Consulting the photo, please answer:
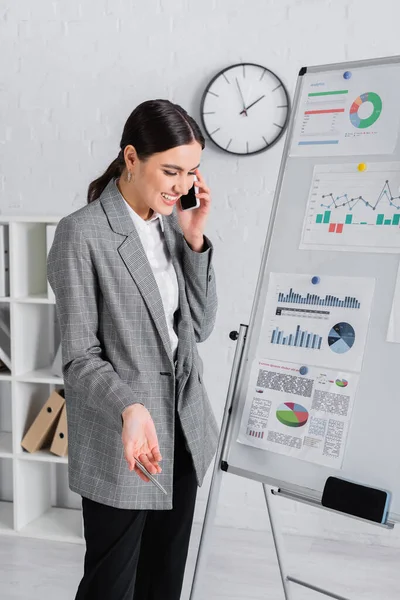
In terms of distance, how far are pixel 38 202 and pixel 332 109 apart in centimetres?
160

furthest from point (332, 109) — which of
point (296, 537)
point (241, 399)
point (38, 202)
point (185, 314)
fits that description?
point (296, 537)

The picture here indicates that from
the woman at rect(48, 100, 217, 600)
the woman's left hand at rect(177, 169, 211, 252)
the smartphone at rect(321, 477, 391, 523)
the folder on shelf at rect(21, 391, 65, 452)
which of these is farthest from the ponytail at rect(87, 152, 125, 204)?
the folder on shelf at rect(21, 391, 65, 452)

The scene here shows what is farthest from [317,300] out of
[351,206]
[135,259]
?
[135,259]

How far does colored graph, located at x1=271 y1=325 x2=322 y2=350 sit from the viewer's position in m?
1.63

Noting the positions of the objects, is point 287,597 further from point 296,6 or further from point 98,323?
point 296,6

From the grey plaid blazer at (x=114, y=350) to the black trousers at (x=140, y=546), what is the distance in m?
0.04

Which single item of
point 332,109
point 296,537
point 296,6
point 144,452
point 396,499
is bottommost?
point 296,537

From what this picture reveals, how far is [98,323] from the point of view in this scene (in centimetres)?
150

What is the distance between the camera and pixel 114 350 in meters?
1.50

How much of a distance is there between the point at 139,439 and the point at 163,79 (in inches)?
73.1

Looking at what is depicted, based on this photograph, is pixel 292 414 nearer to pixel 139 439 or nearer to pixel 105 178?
pixel 139 439

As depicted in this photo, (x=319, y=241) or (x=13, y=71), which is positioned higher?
(x=13, y=71)

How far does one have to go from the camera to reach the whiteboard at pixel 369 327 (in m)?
1.51

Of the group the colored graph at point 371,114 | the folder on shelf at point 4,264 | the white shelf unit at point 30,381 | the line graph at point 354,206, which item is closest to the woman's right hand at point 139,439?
the line graph at point 354,206
